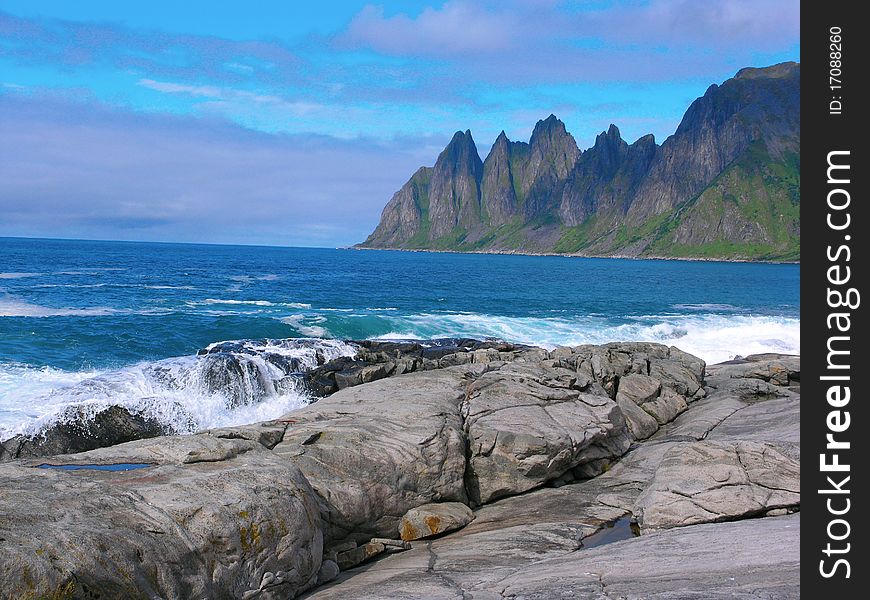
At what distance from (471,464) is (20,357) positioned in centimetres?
2985

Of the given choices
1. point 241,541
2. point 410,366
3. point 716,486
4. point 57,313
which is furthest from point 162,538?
point 57,313

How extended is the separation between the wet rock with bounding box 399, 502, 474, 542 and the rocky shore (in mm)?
44

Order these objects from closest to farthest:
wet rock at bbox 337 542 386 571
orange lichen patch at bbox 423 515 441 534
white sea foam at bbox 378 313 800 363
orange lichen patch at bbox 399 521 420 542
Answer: wet rock at bbox 337 542 386 571 → orange lichen patch at bbox 399 521 420 542 → orange lichen patch at bbox 423 515 441 534 → white sea foam at bbox 378 313 800 363

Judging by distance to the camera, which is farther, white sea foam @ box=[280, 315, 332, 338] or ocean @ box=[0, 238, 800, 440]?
white sea foam @ box=[280, 315, 332, 338]

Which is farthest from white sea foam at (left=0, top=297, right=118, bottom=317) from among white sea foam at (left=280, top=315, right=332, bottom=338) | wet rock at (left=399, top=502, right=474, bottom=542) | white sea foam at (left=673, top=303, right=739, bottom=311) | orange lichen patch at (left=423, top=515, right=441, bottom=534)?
white sea foam at (left=673, top=303, right=739, bottom=311)

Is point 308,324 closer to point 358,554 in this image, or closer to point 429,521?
point 429,521

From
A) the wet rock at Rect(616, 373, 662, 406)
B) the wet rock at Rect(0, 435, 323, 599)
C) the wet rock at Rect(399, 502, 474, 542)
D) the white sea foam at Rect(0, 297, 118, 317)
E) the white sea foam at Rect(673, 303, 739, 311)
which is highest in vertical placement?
the white sea foam at Rect(0, 297, 118, 317)

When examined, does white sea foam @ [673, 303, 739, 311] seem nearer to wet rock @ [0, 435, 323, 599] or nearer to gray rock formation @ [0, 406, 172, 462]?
gray rock formation @ [0, 406, 172, 462]

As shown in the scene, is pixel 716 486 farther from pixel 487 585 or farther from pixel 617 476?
pixel 487 585

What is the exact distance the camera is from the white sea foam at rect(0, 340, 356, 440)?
993 inches

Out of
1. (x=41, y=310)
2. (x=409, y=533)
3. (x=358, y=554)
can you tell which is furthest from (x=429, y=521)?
(x=41, y=310)

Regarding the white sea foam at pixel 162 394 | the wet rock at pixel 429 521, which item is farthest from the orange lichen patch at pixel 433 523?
the white sea foam at pixel 162 394

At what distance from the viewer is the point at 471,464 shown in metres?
17.2

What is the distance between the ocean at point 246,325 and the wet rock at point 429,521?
14.8 m
